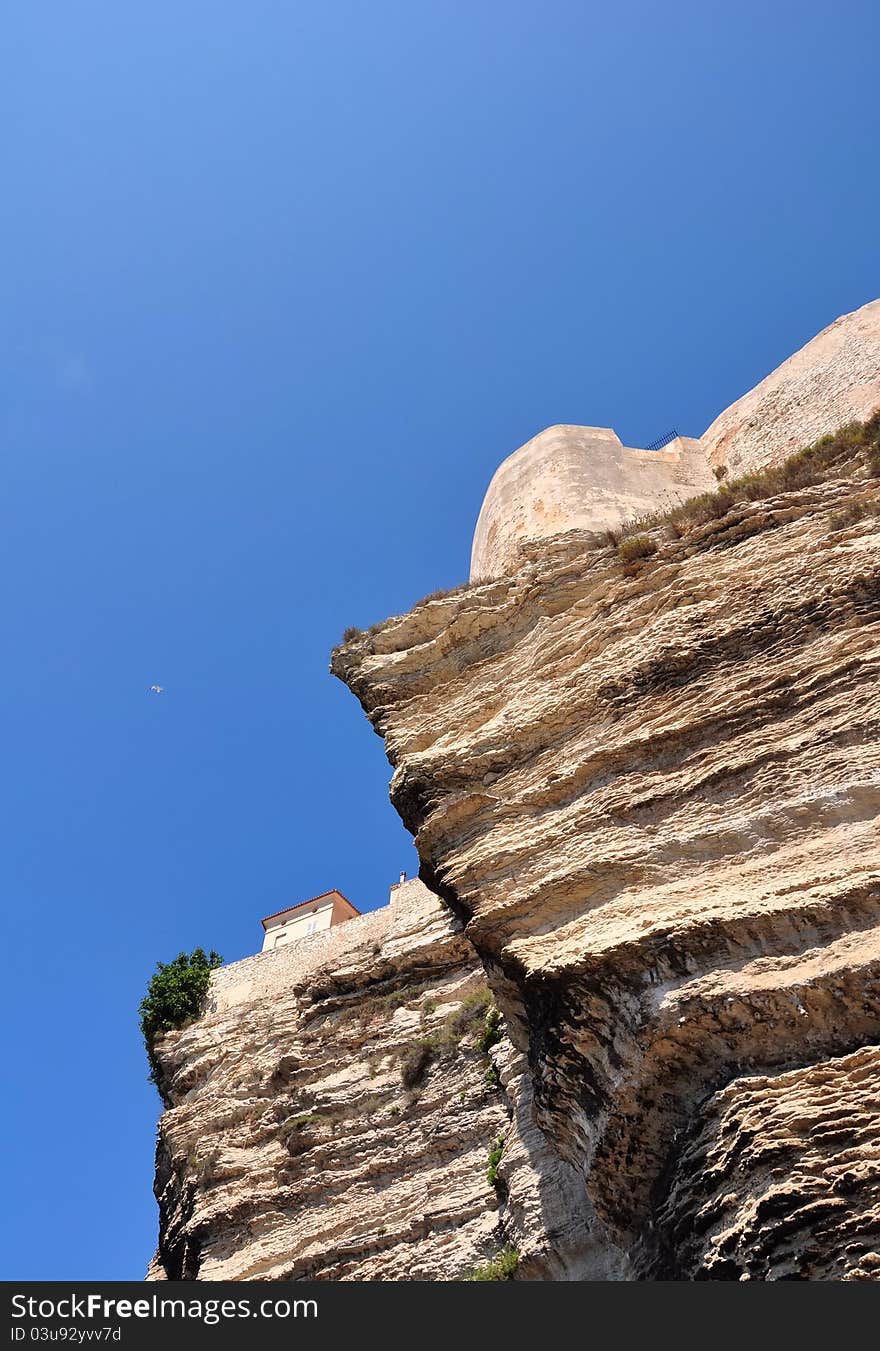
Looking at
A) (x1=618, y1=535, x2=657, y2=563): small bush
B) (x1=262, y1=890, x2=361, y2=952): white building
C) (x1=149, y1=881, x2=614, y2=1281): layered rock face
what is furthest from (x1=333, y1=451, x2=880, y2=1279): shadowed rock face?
(x1=262, y1=890, x2=361, y2=952): white building

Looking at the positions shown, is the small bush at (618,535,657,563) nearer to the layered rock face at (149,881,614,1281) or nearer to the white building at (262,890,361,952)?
the layered rock face at (149,881,614,1281)

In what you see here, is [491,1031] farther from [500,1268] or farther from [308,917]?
[308,917]

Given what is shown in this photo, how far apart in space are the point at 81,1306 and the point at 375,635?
7249 millimetres

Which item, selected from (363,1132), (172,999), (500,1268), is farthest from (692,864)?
(172,999)

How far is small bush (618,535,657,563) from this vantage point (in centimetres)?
998

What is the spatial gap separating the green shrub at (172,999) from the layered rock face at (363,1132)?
107 centimetres

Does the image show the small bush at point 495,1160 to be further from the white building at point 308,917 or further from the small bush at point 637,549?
the white building at point 308,917

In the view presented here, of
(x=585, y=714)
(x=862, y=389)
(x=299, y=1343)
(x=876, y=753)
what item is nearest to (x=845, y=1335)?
(x=299, y=1343)

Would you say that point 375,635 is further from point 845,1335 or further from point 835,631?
point 845,1335

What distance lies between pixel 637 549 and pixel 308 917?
26736 millimetres

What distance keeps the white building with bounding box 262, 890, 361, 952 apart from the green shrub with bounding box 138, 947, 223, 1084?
961cm

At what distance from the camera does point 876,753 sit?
6.72 meters

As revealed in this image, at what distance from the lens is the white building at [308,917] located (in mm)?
33062

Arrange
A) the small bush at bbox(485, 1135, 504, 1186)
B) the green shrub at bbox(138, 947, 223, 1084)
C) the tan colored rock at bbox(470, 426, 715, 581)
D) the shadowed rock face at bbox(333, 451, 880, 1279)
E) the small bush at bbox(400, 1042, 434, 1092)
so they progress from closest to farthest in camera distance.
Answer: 1. the shadowed rock face at bbox(333, 451, 880, 1279)
2. the tan colored rock at bbox(470, 426, 715, 581)
3. the small bush at bbox(485, 1135, 504, 1186)
4. the small bush at bbox(400, 1042, 434, 1092)
5. the green shrub at bbox(138, 947, 223, 1084)
